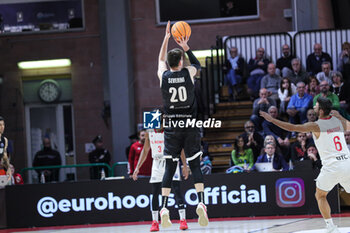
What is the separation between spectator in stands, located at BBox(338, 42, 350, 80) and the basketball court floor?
5520mm

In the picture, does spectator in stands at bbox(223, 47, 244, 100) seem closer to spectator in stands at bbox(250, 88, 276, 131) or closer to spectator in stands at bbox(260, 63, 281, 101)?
spectator in stands at bbox(260, 63, 281, 101)

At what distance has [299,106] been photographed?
1426cm

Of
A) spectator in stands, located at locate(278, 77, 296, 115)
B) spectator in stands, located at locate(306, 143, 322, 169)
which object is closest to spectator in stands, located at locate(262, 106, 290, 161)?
spectator in stands, located at locate(278, 77, 296, 115)

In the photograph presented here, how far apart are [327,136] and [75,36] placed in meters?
13.0

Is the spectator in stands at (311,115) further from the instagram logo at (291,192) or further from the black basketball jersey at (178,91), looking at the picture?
the black basketball jersey at (178,91)

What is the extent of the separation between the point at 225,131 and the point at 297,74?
2351 millimetres

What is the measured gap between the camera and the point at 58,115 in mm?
20094

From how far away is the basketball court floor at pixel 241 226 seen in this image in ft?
31.1

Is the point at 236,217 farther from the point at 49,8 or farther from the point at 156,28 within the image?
the point at 49,8

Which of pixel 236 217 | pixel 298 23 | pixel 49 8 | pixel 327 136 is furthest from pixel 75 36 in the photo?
pixel 327 136

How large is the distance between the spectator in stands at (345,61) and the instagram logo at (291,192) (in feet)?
15.9

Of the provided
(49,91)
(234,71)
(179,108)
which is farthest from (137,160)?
(49,91)

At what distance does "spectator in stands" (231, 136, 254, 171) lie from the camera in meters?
13.0

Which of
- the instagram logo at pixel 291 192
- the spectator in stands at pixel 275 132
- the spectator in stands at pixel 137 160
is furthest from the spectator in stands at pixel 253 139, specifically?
the spectator in stands at pixel 137 160
